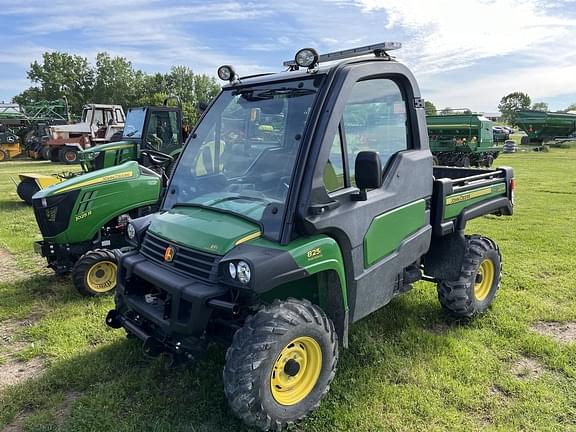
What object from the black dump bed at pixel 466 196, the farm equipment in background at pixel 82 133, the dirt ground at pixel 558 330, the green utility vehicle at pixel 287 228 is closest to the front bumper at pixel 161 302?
the green utility vehicle at pixel 287 228

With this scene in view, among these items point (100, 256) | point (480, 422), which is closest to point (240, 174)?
point (480, 422)

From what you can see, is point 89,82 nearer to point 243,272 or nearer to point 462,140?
point 462,140

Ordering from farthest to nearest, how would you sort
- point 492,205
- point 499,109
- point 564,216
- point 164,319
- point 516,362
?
point 499,109
point 564,216
point 492,205
point 516,362
point 164,319

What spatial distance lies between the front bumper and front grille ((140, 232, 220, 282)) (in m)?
0.04

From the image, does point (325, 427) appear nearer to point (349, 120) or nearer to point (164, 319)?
point (164, 319)

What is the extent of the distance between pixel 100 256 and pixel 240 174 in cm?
266

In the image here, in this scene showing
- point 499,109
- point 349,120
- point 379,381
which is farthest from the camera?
point 499,109

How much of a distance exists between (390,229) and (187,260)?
1447mm

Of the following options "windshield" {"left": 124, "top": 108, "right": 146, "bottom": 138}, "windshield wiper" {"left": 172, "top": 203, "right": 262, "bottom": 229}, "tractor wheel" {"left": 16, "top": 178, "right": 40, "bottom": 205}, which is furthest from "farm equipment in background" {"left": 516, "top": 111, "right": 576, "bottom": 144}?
"windshield wiper" {"left": 172, "top": 203, "right": 262, "bottom": 229}

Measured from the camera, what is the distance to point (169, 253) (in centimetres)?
290

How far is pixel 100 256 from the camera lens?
5012mm

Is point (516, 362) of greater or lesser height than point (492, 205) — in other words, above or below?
below

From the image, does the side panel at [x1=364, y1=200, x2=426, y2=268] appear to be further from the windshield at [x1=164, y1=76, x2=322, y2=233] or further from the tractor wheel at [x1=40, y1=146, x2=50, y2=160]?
the tractor wheel at [x1=40, y1=146, x2=50, y2=160]


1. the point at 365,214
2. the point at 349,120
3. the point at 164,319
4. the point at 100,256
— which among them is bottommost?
the point at 100,256
